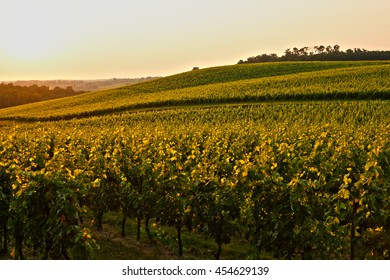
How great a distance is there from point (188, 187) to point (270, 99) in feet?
117

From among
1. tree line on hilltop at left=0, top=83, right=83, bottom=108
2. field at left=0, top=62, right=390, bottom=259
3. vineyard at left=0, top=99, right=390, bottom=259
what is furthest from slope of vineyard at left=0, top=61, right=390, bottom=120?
vineyard at left=0, top=99, right=390, bottom=259

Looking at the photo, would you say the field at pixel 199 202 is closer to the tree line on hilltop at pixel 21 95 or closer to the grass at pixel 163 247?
the grass at pixel 163 247

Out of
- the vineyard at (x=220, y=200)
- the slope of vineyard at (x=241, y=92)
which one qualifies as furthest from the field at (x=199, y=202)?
the slope of vineyard at (x=241, y=92)

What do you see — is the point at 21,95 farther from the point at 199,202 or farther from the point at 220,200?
the point at 220,200

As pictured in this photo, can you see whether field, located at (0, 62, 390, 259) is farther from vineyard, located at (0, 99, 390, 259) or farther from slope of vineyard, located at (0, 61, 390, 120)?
slope of vineyard, located at (0, 61, 390, 120)

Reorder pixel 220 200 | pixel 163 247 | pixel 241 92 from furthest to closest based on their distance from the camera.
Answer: pixel 241 92, pixel 163 247, pixel 220 200

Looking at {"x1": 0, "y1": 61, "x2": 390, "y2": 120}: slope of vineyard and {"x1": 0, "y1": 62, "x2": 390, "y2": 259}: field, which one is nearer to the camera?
{"x1": 0, "y1": 62, "x2": 390, "y2": 259}: field

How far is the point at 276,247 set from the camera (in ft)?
33.0

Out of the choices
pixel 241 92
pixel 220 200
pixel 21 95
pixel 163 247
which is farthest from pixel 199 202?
pixel 21 95

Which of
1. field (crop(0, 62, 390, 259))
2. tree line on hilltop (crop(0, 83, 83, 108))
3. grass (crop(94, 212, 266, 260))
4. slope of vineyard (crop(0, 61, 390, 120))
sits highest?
tree line on hilltop (crop(0, 83, 83, 108))

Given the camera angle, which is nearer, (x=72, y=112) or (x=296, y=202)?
(x=296, y=202)

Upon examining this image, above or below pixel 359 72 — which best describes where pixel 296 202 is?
below

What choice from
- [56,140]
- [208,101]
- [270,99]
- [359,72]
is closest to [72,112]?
[208,101]

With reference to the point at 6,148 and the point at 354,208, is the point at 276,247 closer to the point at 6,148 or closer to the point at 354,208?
the point at 354,208
